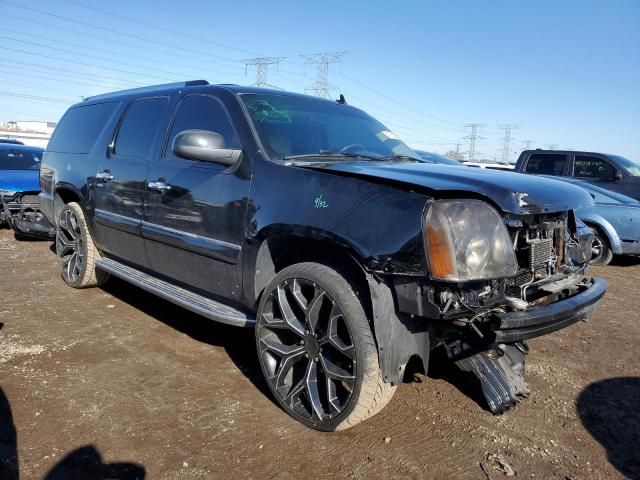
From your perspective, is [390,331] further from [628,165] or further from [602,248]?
[628,165]

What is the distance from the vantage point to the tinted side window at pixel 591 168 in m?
8.86

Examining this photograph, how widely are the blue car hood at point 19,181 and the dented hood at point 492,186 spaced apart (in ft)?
24.1

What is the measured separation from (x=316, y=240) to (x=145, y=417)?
141cm

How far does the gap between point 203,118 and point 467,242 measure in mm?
2163

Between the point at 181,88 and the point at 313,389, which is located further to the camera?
the point at 181,88

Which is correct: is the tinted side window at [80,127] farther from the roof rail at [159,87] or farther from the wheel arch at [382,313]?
the wheel arch at [382,313]

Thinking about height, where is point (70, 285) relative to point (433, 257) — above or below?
below

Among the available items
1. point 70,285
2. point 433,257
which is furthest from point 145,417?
point 70,285

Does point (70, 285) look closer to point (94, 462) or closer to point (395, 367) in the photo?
point (94, 462)

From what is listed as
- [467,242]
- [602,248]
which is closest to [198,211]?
[467,242]

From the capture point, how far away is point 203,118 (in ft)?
11.2

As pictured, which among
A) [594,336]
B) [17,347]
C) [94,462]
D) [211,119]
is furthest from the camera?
[594,336]

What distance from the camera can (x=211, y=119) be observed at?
132 inches

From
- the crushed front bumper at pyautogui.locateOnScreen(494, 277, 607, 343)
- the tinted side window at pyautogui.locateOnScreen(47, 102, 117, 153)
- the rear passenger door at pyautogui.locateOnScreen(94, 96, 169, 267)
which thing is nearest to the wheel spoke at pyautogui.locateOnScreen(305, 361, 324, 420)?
the crushed front bumper at pyautogui.locateOnScreen(494, 277, 607, 343)
